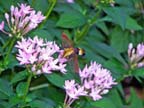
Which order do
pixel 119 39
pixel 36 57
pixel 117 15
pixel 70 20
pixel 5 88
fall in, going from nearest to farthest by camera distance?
pixel 36 57 < pixel 5 88 < pixel 117 15 < pixel 70 20 < pixel 119 39

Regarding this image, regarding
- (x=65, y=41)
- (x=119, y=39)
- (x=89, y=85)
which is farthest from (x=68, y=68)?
(x=119, y=39)

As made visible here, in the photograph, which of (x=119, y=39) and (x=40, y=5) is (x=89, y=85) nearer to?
(x=40, y=5)

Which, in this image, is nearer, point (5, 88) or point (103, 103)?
point (5, 88)

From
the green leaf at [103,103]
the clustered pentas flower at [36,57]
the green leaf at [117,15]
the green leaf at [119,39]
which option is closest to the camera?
the clustered pentas flower at [36,57]

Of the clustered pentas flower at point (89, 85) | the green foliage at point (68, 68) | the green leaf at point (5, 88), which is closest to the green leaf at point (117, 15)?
the green foliage at point (68, 68)

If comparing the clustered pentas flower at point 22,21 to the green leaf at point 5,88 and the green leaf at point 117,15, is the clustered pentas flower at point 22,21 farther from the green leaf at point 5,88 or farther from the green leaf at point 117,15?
the green leaf at point 117,15

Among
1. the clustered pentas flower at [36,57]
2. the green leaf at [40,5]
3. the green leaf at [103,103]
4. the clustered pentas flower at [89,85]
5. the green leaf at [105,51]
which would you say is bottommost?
the green leaf at [103,103]

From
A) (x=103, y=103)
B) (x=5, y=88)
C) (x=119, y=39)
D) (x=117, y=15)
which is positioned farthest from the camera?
(x=119, y=39)
